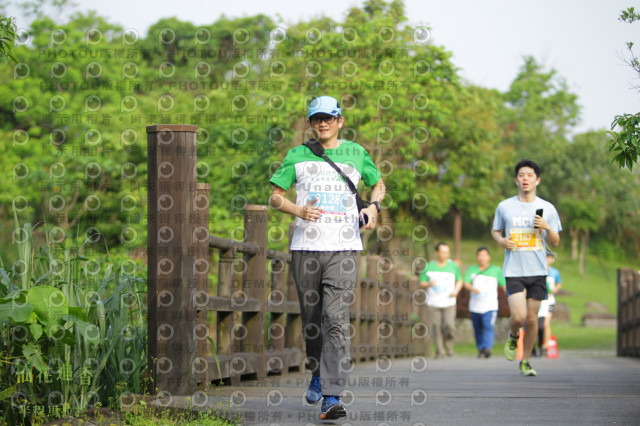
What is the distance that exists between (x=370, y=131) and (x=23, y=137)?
55.1 feet

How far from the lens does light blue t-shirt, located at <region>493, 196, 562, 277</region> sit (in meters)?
8.34

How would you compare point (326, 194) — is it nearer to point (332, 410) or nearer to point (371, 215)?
point (371, 215)

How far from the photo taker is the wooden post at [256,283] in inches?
292

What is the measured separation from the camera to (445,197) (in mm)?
33938

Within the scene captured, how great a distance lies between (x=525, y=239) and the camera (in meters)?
8.38

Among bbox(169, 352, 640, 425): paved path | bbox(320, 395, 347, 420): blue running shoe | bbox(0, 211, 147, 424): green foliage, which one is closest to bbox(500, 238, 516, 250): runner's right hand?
bbox(169, 352, 640, 425): paved path

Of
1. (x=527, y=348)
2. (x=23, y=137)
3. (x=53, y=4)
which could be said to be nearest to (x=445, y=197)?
(x=23, y=137)

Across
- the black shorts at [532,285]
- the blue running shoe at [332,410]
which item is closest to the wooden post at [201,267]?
the blue running shoe at [332,410]

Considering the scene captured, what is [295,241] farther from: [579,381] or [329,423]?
[579,381]

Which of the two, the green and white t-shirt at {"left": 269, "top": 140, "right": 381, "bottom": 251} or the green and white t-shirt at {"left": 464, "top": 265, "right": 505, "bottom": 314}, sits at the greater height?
the green and white t-shirt at {"left": 269, "top": 140, "right": 381, "bottom": 251}

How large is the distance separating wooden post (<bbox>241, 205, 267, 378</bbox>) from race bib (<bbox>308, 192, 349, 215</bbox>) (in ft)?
7.04

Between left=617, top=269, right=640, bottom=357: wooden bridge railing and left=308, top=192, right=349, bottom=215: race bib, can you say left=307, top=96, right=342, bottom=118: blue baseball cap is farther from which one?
left=617, top=269, right=640, bottom=357: wooden bridge railing

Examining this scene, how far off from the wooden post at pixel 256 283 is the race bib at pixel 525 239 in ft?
7.37

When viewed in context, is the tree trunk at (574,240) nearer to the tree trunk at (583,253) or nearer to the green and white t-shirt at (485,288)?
the tree trunk at (583,253)
